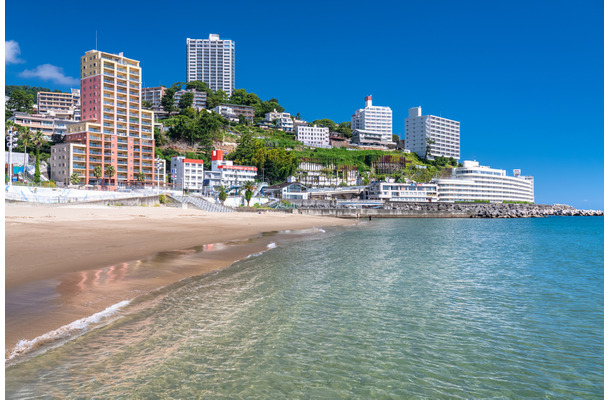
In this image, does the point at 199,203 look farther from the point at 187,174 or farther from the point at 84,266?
the point at 84,266

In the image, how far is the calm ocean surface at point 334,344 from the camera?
21.0 feet

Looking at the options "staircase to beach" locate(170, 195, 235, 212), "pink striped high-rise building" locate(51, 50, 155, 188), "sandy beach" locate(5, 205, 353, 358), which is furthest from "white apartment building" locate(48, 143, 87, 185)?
"sandy beach" locate(5, 205, 353, 358)

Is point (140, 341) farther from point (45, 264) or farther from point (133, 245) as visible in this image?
point (133, 245)

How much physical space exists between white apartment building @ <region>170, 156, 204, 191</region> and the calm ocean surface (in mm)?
95165

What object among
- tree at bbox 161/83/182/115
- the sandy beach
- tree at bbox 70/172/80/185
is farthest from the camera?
tree at bbox 161/83/182/115

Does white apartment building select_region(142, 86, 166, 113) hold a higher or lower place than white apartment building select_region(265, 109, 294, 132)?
higher

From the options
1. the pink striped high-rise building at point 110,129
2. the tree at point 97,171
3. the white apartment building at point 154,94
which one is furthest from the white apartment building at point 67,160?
the white apartment building at point 154,94

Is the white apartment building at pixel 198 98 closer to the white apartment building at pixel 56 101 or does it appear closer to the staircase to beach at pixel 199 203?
the white apartment building at pixel 56 101

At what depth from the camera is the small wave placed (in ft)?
23.2

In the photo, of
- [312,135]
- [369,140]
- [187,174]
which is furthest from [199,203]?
[369,140]

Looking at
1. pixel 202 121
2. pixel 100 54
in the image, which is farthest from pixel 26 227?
pixel 202 121

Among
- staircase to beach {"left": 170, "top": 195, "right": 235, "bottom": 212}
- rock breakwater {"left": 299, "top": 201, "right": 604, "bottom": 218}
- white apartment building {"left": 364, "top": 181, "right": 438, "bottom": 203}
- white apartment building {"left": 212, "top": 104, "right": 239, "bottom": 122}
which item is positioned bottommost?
rock breakwater {"left": 299, "top": 201, "right": 604, "bottom": 218}

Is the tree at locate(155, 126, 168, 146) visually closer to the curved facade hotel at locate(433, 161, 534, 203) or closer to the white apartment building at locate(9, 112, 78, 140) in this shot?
the white apartment building at locate(9, 112, 78, 140)

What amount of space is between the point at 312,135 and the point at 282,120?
65.8 ft
